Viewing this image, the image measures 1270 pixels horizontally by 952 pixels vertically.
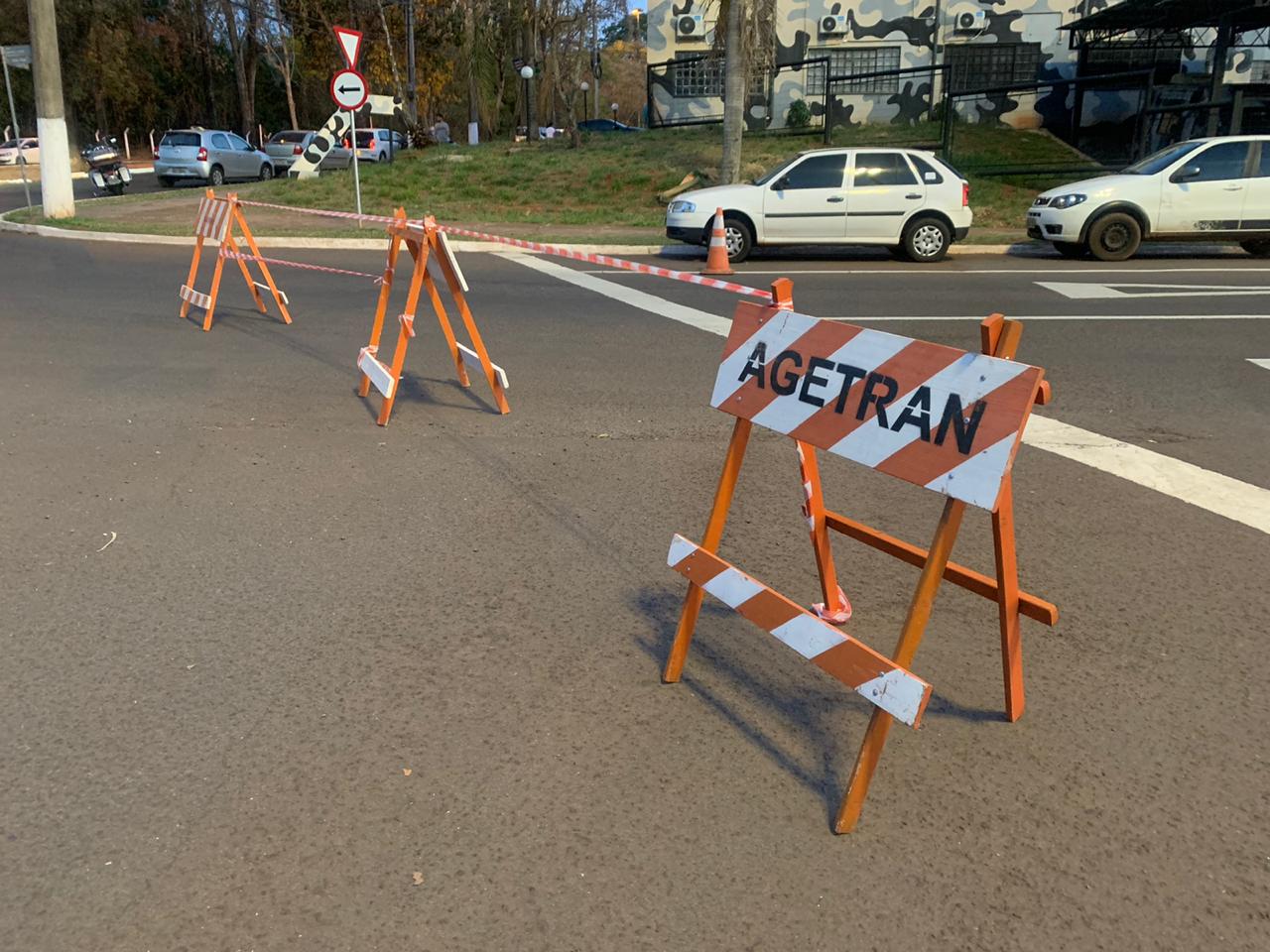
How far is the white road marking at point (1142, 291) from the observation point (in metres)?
12.1

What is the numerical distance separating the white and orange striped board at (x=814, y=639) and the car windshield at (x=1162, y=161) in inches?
583

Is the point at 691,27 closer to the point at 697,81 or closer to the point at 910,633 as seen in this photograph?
the point at 697,81

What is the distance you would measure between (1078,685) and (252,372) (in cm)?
642

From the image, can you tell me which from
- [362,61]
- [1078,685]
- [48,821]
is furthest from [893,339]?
[362,61]

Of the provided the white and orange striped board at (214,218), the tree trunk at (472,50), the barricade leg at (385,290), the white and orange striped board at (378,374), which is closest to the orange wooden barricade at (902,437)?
the white and orange striped board at (378,374)

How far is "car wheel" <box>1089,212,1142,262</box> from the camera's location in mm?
15438

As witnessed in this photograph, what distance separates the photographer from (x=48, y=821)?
2824 mm

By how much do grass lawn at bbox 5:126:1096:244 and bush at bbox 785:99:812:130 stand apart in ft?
10.1

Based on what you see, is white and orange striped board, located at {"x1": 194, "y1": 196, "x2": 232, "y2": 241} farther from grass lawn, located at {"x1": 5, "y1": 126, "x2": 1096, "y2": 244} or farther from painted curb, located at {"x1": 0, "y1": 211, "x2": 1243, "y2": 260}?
grass lawn, located at {"x1": 5, "y1": 126, "x2": 1096, "y2": 244}

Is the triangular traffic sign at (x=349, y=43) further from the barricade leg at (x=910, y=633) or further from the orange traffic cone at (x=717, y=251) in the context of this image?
the barricade leg at (x=910, y=633)

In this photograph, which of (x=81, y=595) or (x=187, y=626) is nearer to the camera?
(x=187, y=626)

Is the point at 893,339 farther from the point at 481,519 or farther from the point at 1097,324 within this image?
the point at 1097,324

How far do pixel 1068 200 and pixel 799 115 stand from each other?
57.9 feet

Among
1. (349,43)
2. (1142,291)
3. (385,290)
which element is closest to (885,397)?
(385,290)
